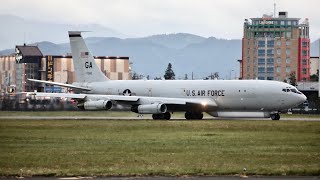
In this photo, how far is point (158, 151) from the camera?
35.8 meters

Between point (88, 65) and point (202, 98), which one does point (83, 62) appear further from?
point (202, 98)

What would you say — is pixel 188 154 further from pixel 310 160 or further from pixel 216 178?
pixel 216 178

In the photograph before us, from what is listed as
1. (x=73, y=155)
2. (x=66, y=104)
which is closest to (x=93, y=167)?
(x=73, y=155)

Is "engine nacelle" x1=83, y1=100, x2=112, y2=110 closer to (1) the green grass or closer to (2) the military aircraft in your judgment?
(2) the military aircraft

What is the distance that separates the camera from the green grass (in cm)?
2828

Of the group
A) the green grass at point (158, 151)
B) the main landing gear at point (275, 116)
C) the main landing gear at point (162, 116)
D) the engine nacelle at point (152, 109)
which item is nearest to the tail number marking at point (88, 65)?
the engine nacelle at point (152, 109)

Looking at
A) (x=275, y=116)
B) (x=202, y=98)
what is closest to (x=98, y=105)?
(x=202, y=98)

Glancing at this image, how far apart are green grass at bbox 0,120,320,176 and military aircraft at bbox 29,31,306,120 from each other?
2022cm

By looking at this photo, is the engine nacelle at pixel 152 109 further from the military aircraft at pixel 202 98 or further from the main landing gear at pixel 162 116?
the main landing gear at pixel 162 116

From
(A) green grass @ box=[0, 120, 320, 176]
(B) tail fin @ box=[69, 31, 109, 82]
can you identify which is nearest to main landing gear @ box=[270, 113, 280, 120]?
(A) green grass @ box=[0, 120, 320, 176]

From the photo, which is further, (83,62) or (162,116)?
(83,62)

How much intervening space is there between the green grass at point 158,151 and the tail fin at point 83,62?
3207 centimetres

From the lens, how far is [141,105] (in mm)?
75625

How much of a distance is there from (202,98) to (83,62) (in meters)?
16.3
